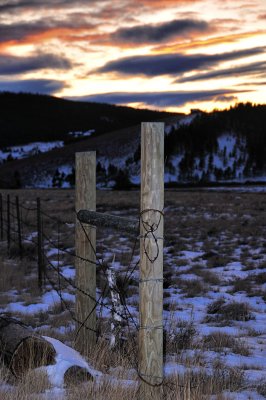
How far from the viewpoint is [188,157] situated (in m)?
88.4

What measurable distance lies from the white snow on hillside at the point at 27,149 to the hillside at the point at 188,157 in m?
46.5

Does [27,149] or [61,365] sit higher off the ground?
[27,149]

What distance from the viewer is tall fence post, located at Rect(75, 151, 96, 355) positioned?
5.47m

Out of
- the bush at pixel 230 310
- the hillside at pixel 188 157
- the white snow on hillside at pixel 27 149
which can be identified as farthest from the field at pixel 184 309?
the white snow on hillside at pixel 27 149

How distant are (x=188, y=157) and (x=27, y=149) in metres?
104

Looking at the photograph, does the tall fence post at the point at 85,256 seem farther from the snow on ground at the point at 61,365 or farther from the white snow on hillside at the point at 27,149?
the white snow on hillside at the point at 27,149

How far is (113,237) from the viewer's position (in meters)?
18.4

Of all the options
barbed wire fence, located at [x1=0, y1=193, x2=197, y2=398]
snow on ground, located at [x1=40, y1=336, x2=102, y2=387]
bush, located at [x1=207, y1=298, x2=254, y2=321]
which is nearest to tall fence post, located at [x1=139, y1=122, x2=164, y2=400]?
barbed wire fence, located at [x1=0, y1=193, x2=197, y2=398]

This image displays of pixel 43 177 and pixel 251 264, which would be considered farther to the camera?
pixel 43 177

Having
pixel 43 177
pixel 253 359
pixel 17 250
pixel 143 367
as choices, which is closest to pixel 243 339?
pixel 253 359

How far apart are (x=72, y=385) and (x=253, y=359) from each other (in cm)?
256

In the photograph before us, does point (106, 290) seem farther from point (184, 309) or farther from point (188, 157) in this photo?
point (188, 157)

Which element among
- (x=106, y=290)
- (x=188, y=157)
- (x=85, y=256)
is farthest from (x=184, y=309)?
(x=188, y=157)

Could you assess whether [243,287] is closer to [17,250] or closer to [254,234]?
[17,250]
